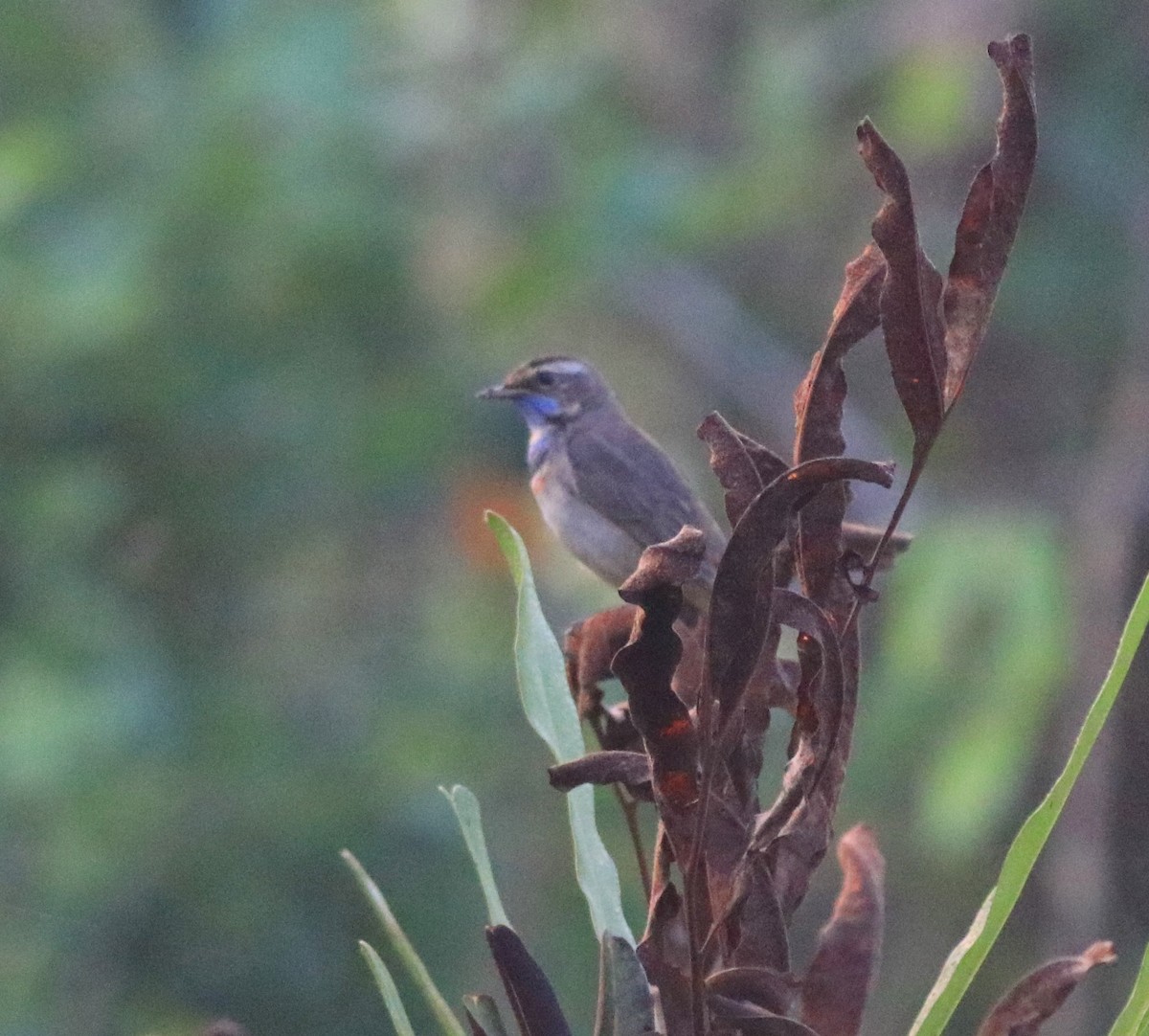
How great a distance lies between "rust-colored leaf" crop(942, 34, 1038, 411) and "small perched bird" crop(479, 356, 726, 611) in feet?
7.86

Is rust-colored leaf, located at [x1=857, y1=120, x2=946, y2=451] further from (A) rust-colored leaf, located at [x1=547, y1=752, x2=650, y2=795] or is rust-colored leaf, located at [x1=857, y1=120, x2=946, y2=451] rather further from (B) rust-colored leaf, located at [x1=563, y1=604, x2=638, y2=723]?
(B) rust-colored leaf, located at [x1=563, y1=604, x2=638, y2=723]

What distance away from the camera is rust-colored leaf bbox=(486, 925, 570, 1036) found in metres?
0.93

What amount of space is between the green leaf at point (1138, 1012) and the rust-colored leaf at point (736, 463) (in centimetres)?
32

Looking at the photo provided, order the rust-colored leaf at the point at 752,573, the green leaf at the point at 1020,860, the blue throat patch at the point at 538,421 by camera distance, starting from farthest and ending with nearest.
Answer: the blue throat patch at the point at 538,421
the green leaf at the point at 1020,860
the rust-colored leaf at the point at 752,573

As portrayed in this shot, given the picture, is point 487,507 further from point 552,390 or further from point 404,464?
point 552,390

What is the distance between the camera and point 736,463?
3.11ft

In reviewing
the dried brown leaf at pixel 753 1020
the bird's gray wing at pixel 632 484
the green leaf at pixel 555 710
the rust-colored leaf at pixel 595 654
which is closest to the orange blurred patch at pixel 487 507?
the bird's gray wing at pixel 632 484

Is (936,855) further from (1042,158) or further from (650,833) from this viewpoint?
(1042,158)

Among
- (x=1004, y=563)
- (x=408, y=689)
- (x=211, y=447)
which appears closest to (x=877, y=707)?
(x=1004, y=563)

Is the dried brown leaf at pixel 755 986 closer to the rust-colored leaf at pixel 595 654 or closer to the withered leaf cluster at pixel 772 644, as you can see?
the withered leaf cluster at pixel 772 644

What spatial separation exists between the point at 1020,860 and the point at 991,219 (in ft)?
1.10

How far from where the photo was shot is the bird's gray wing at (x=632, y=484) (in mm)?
3734

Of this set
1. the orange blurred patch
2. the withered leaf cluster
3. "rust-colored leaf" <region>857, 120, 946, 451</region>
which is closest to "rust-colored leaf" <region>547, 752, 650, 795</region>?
the withered leaf cluster

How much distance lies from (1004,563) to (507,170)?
3.08m
